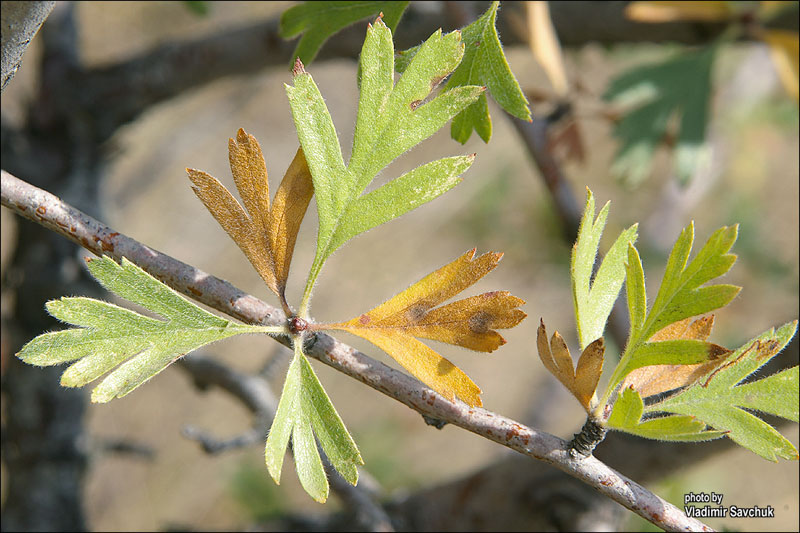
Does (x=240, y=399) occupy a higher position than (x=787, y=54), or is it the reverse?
(x=787, y=54)

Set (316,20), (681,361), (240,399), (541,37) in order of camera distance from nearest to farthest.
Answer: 1. (681,361)
2. (316,20)
3. (541,37)
4. (240,399)

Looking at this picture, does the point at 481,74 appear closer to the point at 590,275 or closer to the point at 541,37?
the point at 590,275

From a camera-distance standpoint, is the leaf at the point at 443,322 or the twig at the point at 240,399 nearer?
the leaf at the point at 443,322

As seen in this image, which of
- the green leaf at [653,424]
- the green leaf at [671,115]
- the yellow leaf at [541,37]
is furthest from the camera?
the green leaf at [671,115]

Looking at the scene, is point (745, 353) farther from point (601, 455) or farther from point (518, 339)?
point (518, 339)

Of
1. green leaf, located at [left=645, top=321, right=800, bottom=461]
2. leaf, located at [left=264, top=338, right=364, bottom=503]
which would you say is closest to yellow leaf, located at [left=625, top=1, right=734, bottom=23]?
green leaf, located at [left=645, top=321, right=800, bottom=461]

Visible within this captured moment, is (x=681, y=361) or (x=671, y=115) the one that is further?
(x=671, y=115)

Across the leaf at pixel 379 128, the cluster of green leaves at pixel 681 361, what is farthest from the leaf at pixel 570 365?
the leaf at pixel 379 128

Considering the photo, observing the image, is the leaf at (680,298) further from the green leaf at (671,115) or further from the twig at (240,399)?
the green leaf at (671,115)

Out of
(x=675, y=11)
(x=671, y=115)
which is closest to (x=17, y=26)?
(x=675, y=11)
